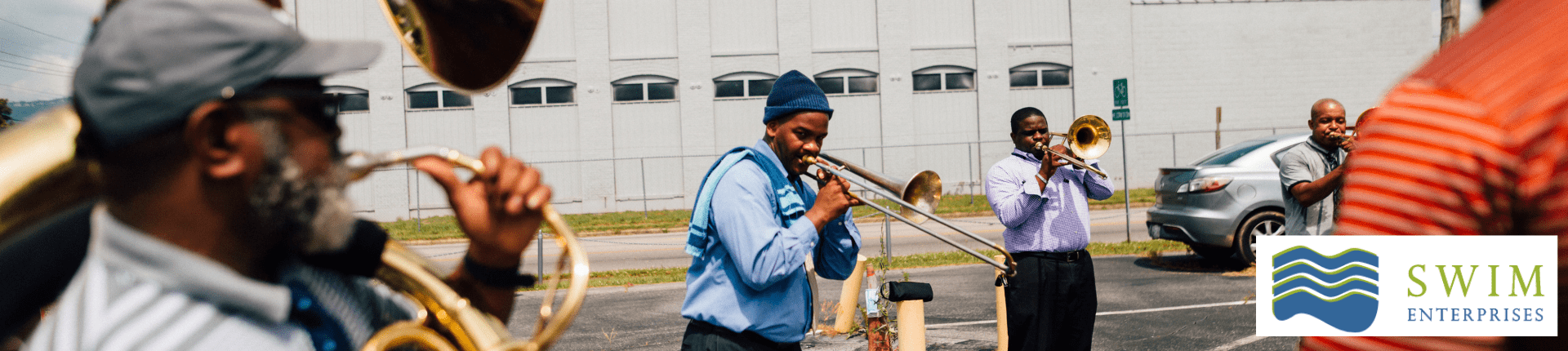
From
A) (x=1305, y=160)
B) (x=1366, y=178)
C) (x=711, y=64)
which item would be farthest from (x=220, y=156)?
(x=711, y=64)

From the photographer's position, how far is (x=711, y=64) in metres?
24.6

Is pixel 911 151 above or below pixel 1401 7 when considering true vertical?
below

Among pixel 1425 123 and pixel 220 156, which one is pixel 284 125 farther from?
pixel 1425 123

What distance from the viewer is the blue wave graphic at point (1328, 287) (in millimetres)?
1109

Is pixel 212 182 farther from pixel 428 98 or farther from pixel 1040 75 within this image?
pixel 1040 75

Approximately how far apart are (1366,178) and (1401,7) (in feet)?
102

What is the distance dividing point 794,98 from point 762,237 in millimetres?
608

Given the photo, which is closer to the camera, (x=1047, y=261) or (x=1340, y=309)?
(x=1340, y=309)

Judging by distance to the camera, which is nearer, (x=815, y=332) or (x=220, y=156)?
(x=220, y=156)

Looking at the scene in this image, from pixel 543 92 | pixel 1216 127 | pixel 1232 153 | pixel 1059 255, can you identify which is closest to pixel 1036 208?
pixel 1059 255

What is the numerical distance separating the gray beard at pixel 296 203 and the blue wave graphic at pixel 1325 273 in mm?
1303

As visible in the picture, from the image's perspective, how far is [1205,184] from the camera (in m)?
9.42

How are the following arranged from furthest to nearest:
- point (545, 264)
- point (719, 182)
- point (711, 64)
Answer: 1. point (711, 64)
2. point (545, 264)
3. point (719, 182)

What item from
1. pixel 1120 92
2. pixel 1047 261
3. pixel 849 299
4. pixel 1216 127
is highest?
A: pixel 1120 92
